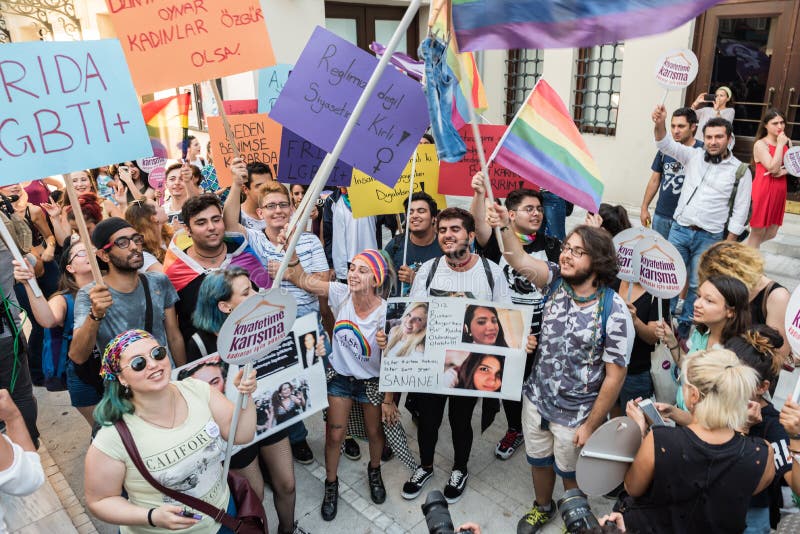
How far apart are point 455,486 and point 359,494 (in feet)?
2.00

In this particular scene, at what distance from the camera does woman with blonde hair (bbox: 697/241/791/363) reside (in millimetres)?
2895

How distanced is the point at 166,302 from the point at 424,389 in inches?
60.8

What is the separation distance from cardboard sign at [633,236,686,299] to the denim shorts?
63.8 inches

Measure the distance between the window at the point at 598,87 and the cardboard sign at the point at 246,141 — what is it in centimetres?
660

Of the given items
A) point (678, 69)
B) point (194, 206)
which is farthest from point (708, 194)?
point (194, 206)

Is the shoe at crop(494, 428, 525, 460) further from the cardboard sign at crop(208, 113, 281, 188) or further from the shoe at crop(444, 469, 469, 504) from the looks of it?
the cardboard sign at crop(208, 113, 281, 188)

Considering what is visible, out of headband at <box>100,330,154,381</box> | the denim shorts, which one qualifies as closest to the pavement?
the denim shorts

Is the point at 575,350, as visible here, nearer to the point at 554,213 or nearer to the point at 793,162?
the point at 554,213

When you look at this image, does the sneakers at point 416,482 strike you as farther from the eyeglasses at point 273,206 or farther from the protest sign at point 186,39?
the protest sign at point 186,39

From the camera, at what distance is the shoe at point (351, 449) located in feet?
12.9

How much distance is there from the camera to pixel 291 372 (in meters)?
2.99

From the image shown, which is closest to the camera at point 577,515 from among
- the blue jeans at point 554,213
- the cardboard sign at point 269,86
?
the blue jeans at point 554,213

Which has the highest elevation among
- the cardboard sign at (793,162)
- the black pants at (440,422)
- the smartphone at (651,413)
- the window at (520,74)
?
the window at (520,74)

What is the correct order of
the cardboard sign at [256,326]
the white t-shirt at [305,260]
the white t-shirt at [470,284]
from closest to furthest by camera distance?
the cardboard sign at [256,326] → the white t-shirt at [470,284] → the white t-shirt at [305,260]
